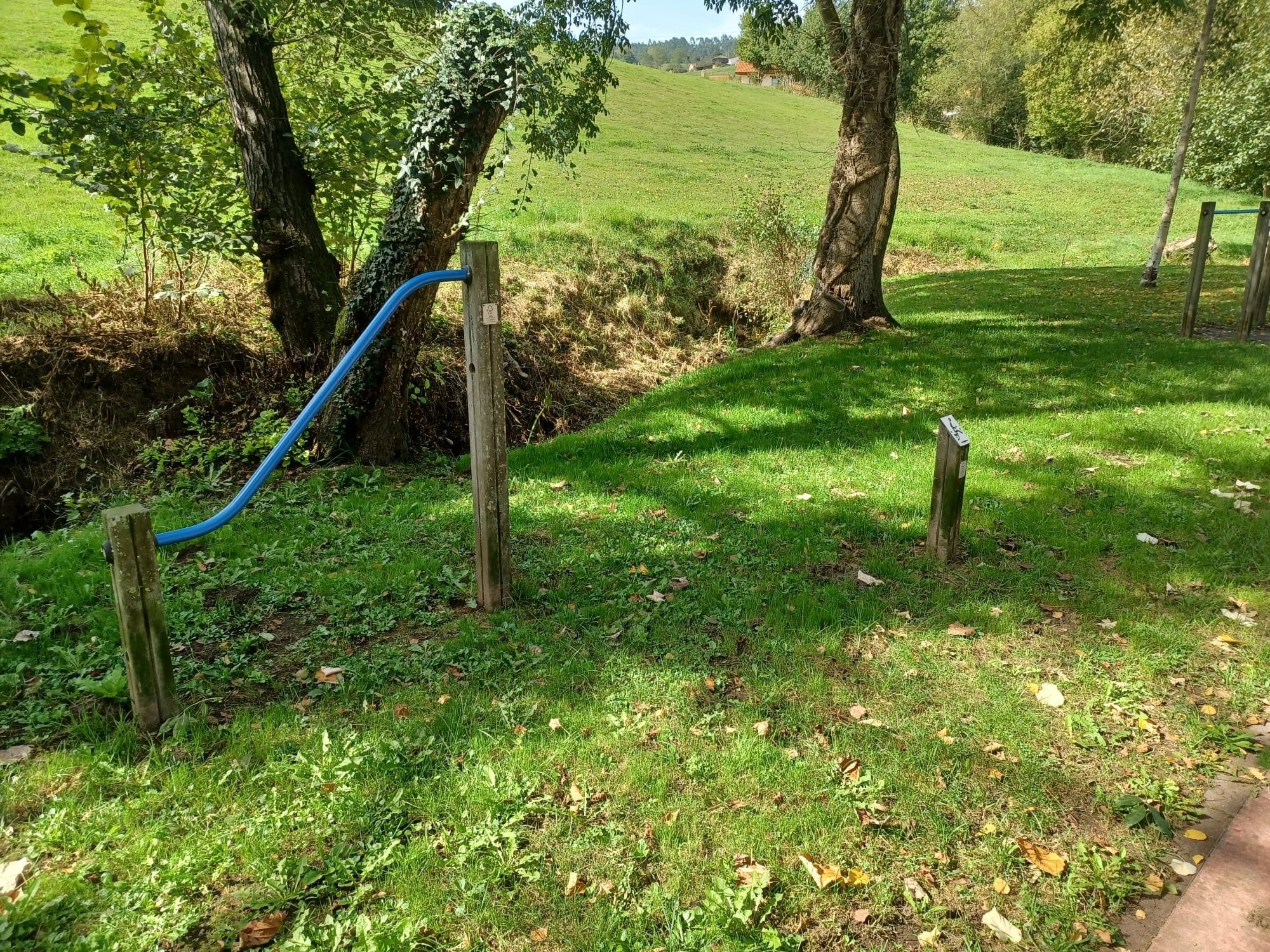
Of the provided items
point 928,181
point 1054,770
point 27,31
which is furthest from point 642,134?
point 1054,770

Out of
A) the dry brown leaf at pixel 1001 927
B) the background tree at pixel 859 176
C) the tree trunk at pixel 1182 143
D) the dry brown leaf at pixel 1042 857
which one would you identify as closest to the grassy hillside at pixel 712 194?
the background tree at pixel 859 176

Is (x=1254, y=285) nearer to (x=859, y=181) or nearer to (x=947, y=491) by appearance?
(x=859, y=181)

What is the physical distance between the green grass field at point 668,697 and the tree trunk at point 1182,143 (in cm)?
820

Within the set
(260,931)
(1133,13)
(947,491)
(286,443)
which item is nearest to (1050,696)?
(947,491)

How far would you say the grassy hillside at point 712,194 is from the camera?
A: 1127 cm

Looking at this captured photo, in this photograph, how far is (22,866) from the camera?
2.67 meters

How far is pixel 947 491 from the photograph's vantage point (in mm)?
5008

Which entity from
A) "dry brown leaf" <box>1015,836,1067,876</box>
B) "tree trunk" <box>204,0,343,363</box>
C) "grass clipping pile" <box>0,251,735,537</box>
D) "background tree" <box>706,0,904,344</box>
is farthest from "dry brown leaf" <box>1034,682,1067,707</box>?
"background tree" <box>706,0,904,344</box>

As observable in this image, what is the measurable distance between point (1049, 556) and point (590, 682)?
3.34m

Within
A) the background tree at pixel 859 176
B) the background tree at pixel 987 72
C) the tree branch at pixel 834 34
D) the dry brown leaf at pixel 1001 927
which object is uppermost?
the background tree at pixel 987 72

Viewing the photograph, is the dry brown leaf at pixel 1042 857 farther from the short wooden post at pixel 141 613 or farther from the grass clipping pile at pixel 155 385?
the grass clipping pile at pixel 155 385

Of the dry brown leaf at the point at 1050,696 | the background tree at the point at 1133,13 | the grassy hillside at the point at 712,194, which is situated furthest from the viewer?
the background tree at the point at 1133,13

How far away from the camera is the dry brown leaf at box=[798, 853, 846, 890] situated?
2805 millimetres

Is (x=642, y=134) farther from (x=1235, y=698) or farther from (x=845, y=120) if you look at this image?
(x=1235, y=698)
